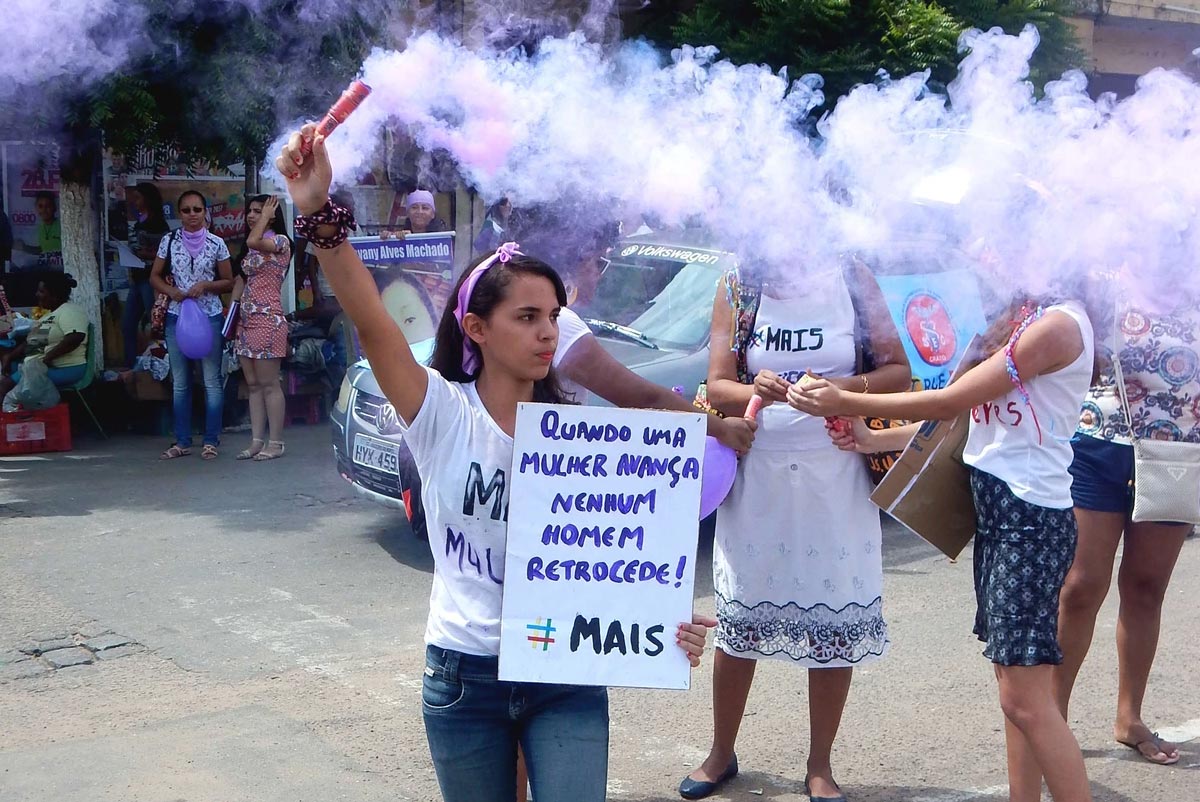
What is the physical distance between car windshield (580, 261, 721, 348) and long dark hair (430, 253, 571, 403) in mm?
3849

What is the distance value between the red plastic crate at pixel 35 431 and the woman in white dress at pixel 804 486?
7305 mm

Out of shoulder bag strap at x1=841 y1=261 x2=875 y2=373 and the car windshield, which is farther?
the car windshield

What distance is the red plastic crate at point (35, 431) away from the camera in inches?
380

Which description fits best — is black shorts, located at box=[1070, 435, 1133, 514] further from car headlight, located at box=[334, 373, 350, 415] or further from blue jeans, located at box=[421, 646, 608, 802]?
car headlight, located at box=[334, 373, 350, 415]

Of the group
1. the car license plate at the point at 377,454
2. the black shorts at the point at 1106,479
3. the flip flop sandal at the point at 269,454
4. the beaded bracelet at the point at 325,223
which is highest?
the beaded bracelet at the point at 325,223

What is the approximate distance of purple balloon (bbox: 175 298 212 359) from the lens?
9.35m

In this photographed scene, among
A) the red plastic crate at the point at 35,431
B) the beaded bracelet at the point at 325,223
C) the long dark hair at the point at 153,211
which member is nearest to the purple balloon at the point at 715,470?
the beaded bracelet at the point at 325,223

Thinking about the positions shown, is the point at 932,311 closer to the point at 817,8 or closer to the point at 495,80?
the point at 495,80

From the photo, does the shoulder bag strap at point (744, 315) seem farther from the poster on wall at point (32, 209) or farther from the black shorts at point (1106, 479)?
the poster on wall at point (32, 209)

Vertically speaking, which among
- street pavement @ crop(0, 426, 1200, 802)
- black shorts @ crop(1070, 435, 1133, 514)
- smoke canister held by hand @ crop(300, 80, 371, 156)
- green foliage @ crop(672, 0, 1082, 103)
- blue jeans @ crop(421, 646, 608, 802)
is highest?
green foliage @ crop(672, 0, 1082, 103)

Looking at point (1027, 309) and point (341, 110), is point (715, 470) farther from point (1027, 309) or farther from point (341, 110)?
point (341, 110)

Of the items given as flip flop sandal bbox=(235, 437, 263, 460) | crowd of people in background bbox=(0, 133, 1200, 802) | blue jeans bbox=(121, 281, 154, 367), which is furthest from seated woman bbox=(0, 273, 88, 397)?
crowd of people in background bbox=(0, 133, 1200, 802)

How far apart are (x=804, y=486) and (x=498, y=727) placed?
1539 millimetres

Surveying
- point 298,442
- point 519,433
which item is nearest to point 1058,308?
point 519,433
